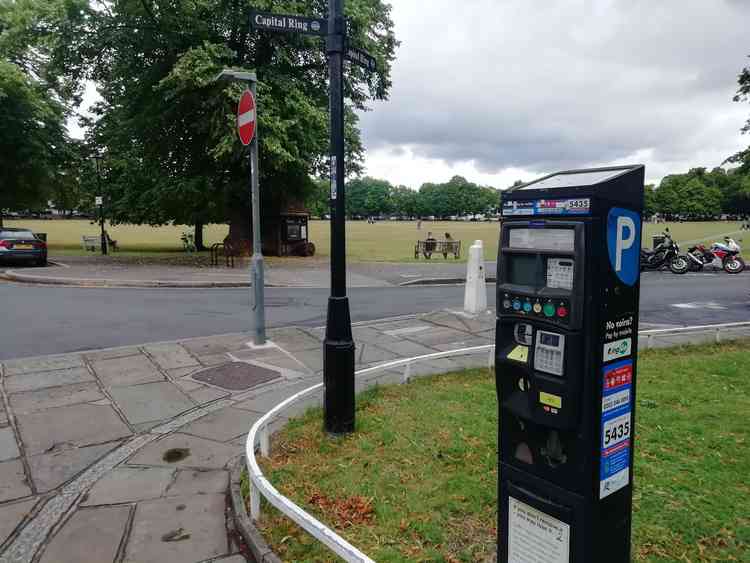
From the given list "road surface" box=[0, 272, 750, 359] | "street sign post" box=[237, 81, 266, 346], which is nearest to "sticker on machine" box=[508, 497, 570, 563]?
"street sign post" box=[237, 81, 266, 346]

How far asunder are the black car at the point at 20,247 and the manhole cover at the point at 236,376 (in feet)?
52.1

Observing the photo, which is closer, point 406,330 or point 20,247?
point 406,330

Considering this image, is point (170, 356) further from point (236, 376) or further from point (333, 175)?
point (333, 175)

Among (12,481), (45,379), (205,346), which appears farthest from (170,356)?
(12,481)

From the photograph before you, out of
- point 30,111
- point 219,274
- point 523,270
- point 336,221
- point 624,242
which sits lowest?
point 219,274

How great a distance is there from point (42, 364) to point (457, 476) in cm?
577

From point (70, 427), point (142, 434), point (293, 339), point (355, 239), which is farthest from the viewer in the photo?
point (355, 239)

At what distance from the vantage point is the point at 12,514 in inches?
140

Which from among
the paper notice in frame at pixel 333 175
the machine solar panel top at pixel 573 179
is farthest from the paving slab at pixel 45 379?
the machine solar panel top at pixel 573 179

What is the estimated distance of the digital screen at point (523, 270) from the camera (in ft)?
7.34

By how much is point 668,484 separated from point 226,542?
2928 millimetres

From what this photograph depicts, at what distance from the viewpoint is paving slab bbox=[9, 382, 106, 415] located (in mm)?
A: 5461

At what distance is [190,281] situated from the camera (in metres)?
14.6

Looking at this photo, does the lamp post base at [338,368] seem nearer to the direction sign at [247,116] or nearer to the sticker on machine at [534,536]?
the sticker on machine at [534,536]
